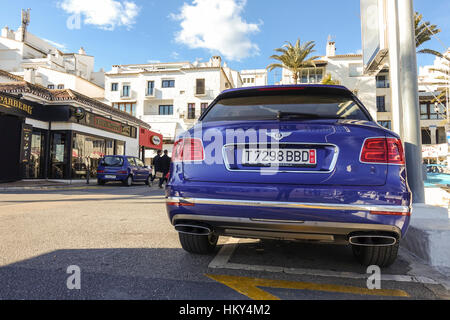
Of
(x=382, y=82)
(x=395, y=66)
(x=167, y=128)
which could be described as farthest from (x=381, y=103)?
→ (x=395, y=66)

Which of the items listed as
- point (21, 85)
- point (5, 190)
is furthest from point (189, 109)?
point (5, 190)

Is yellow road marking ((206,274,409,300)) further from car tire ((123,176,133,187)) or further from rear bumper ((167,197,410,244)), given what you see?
car tire ((123,176,133,187))

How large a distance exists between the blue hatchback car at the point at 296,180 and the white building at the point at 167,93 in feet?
120

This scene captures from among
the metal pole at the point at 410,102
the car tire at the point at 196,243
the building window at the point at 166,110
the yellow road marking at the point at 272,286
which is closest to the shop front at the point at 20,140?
the car tire at the point at 196,243

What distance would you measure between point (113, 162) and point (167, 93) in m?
27.3

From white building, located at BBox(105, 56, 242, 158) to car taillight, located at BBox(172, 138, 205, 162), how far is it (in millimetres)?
36559

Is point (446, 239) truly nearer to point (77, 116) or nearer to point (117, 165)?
point (117, 165)

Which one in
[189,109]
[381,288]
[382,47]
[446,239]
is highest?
[189,109]

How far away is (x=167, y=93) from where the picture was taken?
4116 centimetres

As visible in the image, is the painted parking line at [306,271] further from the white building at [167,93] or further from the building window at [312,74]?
the building window at [312,74]

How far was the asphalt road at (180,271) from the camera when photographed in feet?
6.66

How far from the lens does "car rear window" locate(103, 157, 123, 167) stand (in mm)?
15523

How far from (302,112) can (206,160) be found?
891mm
